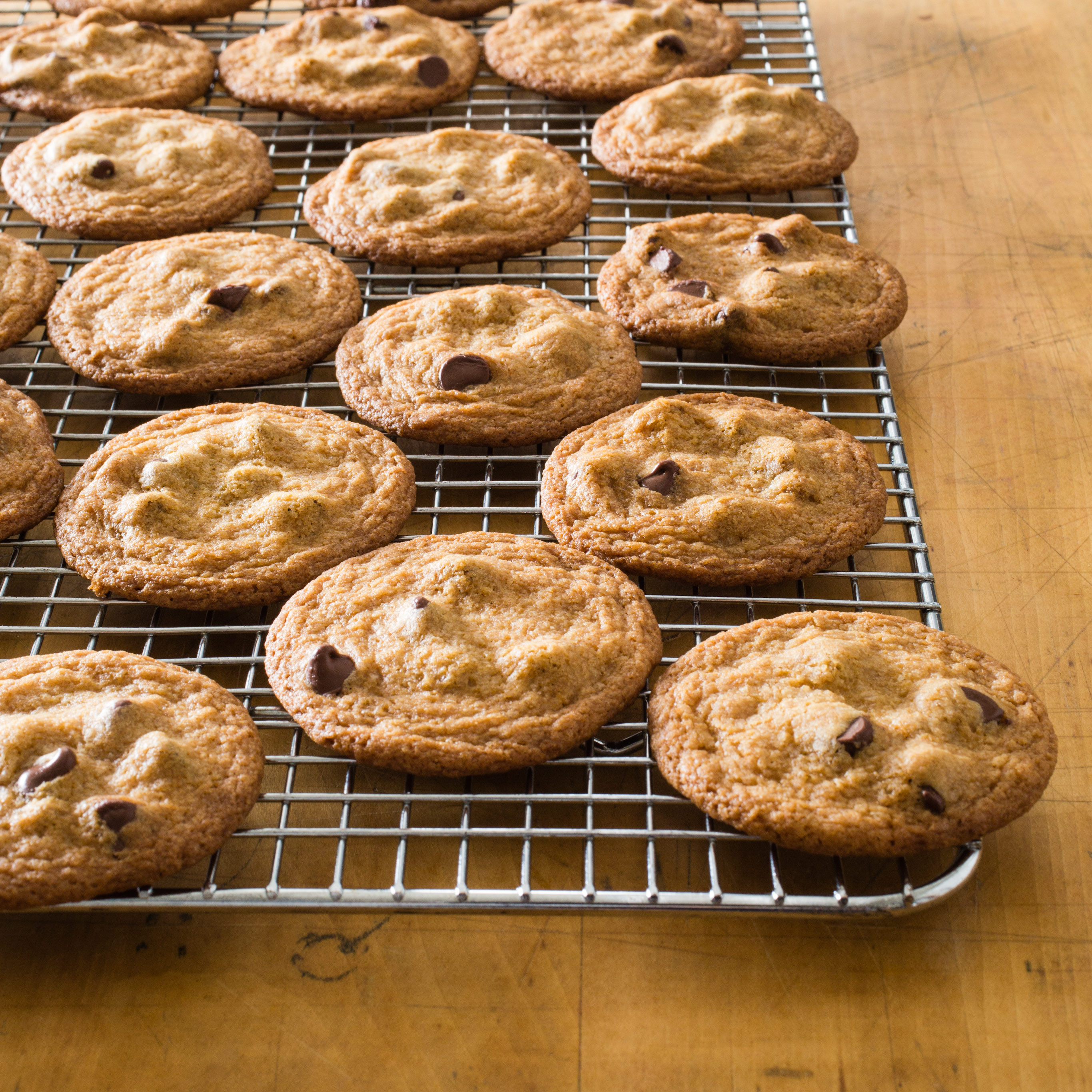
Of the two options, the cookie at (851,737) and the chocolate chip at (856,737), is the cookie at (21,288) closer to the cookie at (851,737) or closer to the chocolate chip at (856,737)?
the cookie at (851,737)

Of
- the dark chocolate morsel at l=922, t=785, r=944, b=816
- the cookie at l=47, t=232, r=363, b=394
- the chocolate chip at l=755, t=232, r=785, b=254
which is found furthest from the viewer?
the chocolate chip at l=755, t=232, r=785, b=254

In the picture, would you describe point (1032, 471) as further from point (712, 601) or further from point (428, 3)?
point (428, 3)

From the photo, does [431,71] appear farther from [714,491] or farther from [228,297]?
[714,491]

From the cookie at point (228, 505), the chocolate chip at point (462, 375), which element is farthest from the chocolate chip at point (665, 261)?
the cookie at point (228, 505)

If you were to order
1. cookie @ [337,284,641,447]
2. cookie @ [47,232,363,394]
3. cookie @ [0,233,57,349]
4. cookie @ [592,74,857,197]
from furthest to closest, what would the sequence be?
cookie @ [592,74,857,197] → cookie @ [0,233,57,349] → cookie @ [47,232,363,394] → cookie @ [337,284,641,447]

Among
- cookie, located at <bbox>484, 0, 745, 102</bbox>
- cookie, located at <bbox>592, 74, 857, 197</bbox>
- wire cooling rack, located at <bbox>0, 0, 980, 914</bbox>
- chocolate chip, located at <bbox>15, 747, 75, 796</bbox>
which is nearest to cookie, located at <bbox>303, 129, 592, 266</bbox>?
wire cooling rack, located at <bbox>0, 0, 980, 914</bbox>

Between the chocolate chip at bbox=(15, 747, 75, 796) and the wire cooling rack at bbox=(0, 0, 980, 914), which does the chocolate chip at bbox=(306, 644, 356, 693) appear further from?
the chocolate chip at bbox=(15, 747, 75, 796)
